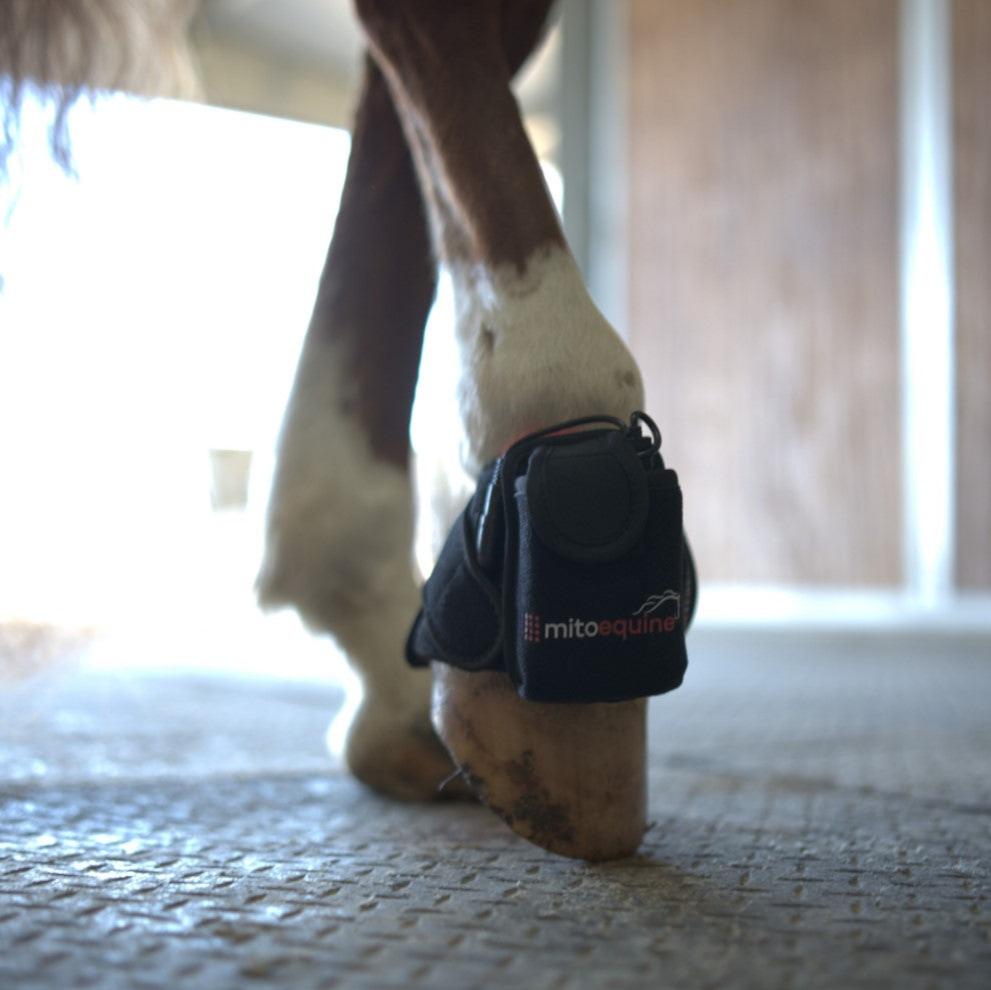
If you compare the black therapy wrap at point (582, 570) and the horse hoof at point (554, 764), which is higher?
the black therapy wrap at point (582, 570)

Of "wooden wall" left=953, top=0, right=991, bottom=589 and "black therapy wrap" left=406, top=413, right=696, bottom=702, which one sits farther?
"wooden wall" left=953, top=0, right=991, bottom=589

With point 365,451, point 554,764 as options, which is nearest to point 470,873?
point 554,764

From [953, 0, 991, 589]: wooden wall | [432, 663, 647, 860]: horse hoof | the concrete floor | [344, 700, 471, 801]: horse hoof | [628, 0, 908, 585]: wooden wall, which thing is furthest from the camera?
[628, 0, 908, 585]: wooden wall

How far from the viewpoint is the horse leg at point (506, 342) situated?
0.44 m

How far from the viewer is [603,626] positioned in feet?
1.31

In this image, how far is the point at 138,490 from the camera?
1663 millimetres

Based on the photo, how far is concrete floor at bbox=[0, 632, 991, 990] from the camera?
0.32 metres

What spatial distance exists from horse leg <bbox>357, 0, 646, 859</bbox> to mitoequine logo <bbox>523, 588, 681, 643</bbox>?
0.05m

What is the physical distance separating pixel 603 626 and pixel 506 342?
0.43 ft

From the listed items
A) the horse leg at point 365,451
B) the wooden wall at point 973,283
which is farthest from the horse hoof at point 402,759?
the wooden wall at point 973,283

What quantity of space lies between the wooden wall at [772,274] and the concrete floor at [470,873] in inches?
56.4

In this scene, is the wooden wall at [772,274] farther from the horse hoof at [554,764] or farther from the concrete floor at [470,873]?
the horse hoof at [554,764]

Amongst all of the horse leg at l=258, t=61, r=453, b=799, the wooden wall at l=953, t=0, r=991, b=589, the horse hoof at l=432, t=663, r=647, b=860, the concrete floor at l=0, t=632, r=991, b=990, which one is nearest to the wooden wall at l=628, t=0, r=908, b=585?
the wooden wall at l=953, t=0, r=991, b=589

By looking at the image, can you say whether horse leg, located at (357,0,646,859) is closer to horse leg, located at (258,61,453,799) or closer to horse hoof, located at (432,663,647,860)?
horse hoof, located at (432,663,647,860)
